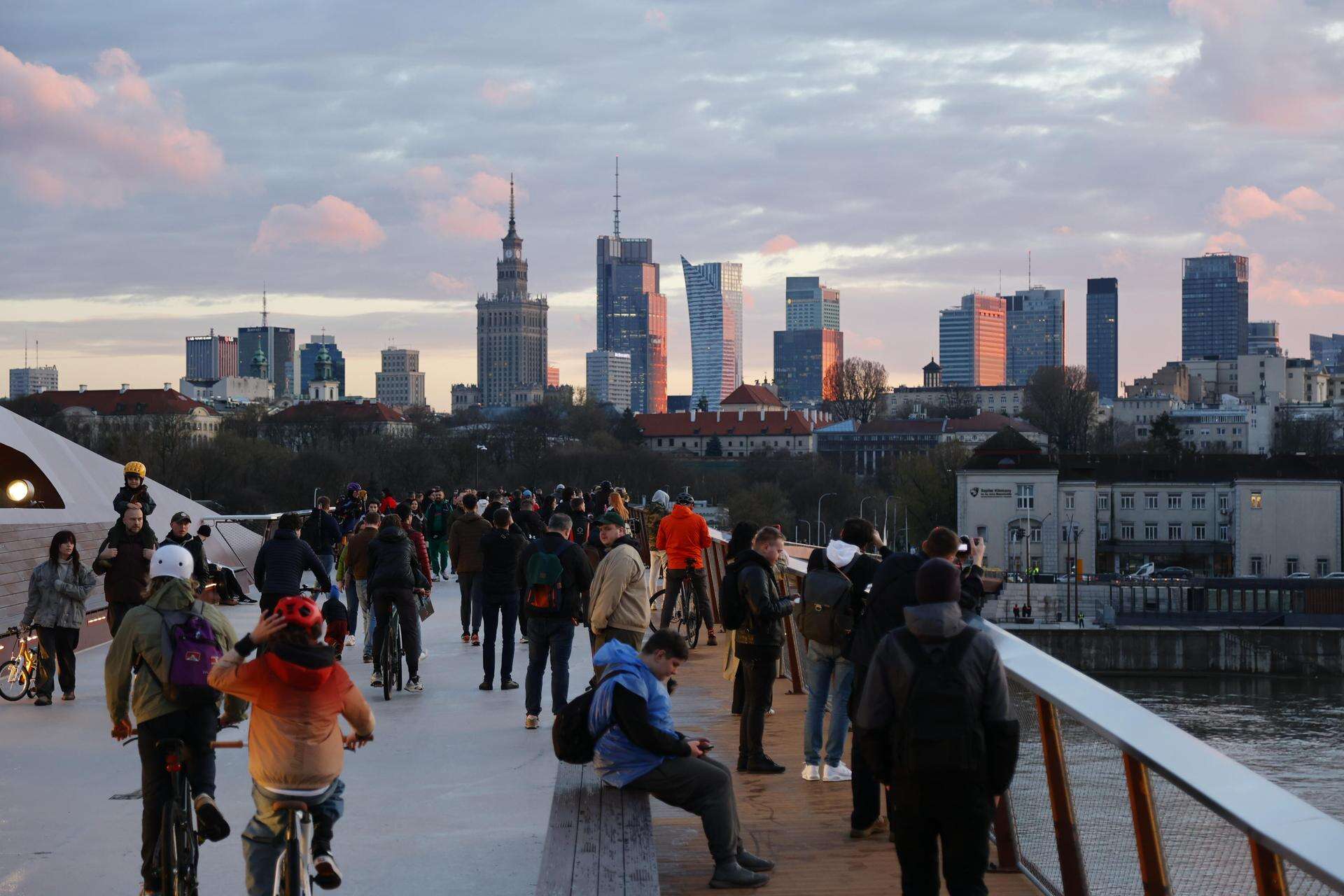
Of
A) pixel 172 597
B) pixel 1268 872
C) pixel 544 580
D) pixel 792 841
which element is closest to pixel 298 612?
pixel 172 597

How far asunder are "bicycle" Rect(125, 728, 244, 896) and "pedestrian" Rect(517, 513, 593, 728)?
4365 millimetres

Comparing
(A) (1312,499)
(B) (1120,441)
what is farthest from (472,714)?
(B) (1120,441)

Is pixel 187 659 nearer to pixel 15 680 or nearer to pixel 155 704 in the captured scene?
pixel 155 704

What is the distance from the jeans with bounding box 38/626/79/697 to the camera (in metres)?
12.1

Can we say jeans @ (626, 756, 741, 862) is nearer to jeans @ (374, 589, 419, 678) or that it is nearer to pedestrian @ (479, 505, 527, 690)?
pedestrian @ (479, 505, 527, 690)

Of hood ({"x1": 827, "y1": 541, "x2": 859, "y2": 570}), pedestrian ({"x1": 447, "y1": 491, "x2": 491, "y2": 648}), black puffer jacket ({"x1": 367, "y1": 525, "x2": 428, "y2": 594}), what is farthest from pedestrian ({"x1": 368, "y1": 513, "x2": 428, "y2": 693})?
hood ({"x1": 827, "y1": 541, "x2": 859, "y2": 570})

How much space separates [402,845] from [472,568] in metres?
7.63

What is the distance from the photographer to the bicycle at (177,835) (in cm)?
610

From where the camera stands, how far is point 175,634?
6.32m

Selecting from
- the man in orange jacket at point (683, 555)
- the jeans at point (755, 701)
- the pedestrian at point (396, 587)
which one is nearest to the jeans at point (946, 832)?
the jeans at point (755, 701)

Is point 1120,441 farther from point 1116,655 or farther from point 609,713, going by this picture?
point 609,713

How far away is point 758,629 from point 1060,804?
3153 millimetres

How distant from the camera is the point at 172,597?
6441mm

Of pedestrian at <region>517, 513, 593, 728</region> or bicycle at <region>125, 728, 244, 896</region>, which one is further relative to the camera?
pedestrian at <region>517, 513, 593, 728</region>
